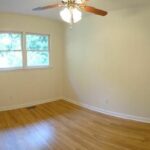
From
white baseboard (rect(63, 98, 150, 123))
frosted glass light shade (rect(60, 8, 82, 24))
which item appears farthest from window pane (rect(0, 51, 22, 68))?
frosted glass light shade (rect(60, 8, 82, 24))

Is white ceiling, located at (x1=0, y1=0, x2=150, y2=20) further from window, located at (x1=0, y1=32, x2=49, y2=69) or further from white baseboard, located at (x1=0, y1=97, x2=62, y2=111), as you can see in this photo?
white baseboard, located at (x1=0, y1=97, x2=62, y2=111)

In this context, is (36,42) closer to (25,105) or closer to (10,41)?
(10,41)

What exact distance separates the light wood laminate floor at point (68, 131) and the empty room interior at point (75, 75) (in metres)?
0.02

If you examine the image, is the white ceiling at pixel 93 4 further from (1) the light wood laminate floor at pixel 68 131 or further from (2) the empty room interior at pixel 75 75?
(1) the light wood laminate floor at pixel 68 131

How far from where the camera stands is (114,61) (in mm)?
3984

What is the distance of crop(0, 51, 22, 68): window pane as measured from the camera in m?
4.42

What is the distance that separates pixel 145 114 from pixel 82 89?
1.85m

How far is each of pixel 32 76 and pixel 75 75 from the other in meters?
1.27

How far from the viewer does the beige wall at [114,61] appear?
11.7ft

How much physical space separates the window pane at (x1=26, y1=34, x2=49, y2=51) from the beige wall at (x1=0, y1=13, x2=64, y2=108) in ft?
0.57

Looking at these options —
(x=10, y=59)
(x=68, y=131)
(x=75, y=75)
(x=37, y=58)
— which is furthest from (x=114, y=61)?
(x=10, y=59)

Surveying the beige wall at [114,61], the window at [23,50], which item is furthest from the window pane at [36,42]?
the beige wall at [114,61]

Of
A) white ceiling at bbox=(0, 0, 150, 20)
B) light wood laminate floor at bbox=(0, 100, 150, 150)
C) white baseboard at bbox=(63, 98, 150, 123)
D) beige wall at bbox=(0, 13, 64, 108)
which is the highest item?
white ceiling at bbox=(0, 0, 150, 20)

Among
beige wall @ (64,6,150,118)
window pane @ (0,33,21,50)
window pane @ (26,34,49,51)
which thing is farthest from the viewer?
window pane @ (26,34,49,51)
